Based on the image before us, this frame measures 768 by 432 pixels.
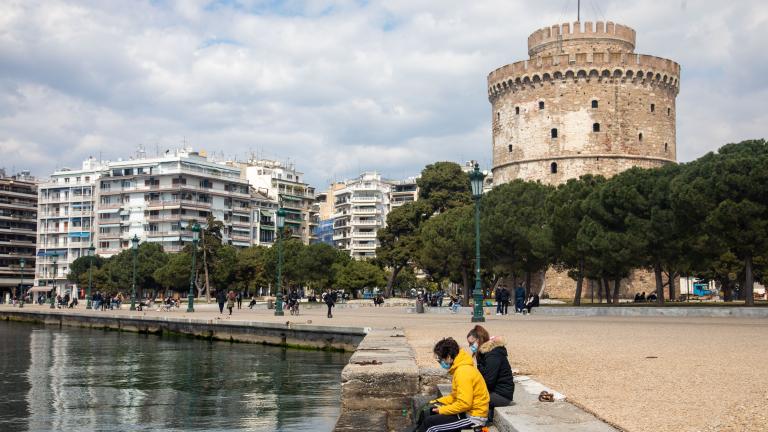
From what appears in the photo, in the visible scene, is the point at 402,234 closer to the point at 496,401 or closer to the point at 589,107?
the point at 589,107

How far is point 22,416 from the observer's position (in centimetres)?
1482

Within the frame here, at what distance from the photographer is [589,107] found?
62469 millimetres

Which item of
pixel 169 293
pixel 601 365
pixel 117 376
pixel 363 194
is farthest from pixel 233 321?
pixel 363 194

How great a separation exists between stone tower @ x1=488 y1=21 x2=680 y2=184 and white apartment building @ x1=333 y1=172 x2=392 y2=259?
223 ft

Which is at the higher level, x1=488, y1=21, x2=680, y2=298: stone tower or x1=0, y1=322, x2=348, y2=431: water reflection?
x1=488, y1=21, x2=680, y2=298: stone tower

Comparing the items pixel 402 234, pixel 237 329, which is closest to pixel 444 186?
pixel 402 234

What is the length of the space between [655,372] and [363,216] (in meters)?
121

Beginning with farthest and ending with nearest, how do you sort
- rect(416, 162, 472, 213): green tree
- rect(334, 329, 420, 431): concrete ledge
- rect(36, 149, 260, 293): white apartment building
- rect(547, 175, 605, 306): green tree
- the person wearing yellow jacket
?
rect(36, 149, 260, 293): white apartment building, rect(416, 162, 472, 213): green tree, rect(547, 175, 605, 306): green tree, rect(334, 329, 420, 431): concrete ledge, the person wearing yellow jacket

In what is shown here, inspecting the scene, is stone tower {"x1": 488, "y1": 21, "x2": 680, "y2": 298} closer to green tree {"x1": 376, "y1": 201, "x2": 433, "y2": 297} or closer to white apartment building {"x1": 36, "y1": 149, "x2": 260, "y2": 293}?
green tree {"x1": 376, "y1": 201, "x2": 433, "y2": 297}

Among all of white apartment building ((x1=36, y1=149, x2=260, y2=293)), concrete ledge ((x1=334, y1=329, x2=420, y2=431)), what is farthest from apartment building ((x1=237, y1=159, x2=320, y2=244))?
concrete ledge ((x1=334, y1=329, x2=420, y2=431))

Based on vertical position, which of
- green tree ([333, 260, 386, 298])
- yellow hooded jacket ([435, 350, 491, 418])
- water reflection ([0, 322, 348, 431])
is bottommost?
water reflection ([0, 322, 348, 431])

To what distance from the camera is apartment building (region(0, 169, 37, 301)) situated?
122 metres

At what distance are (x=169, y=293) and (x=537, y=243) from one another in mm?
68894

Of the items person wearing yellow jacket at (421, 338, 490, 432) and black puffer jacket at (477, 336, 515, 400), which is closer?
person wearing yellow jacket at (421, 338, 490, 432)
